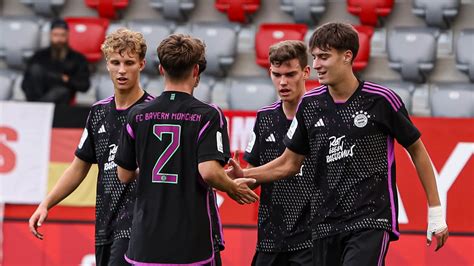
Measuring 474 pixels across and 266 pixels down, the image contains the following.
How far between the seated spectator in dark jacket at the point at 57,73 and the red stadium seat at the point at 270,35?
6.47 ft

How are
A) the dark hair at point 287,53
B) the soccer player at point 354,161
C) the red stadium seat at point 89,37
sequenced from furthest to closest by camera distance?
1. the red stadium seat at point 89,37
2. the dark hair at point 287,53
3. the soccer player at point 354,161

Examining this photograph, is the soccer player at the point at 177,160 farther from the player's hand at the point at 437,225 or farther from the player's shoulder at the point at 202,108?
the player's hand at the point at 437,225

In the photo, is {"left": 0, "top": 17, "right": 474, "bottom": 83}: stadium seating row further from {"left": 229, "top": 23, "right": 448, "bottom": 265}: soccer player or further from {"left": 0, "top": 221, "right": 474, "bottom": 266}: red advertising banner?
{"left": 229, "top": 23, "right": 448, "bottom": 265}: soccer player

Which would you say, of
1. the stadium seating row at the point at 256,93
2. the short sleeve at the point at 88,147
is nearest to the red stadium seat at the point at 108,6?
the stadium seating row at the point at 256,93

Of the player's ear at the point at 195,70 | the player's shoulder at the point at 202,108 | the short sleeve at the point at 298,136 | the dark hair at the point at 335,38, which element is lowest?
the short sleeve at the point at 298,136

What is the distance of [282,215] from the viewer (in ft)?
22.1

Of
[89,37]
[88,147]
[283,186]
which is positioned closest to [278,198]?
[283,186]

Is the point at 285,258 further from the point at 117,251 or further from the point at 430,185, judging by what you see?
the point at 430,185

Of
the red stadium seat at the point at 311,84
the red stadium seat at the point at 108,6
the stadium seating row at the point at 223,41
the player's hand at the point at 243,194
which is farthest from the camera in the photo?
the red stadium seat at the point at 108,6

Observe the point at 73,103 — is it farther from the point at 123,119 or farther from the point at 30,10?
the point at 123,119

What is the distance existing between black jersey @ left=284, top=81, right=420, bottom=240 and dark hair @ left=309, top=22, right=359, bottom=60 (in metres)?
0.25

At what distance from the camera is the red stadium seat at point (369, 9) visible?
11.9m

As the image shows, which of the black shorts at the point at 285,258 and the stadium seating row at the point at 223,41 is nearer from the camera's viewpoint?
the black shorts at the point at 285,258

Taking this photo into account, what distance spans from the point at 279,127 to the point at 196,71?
4.29 ft
